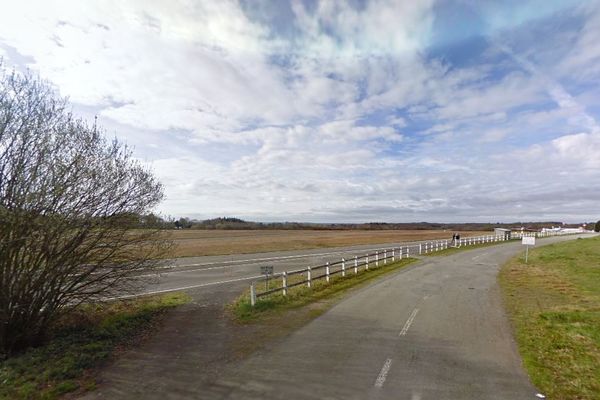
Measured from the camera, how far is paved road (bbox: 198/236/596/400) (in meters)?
5.60

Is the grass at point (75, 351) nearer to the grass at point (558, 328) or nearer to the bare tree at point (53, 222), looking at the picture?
the bare tree at point (53, 222)

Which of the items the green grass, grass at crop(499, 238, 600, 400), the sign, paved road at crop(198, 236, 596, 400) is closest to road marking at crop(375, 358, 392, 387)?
paved road at crop(198, 236, 596, 400)

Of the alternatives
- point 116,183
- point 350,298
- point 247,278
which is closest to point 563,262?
point 350,298

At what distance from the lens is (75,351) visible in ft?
24.3

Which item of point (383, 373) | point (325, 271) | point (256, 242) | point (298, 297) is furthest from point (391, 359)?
point (256, 242)

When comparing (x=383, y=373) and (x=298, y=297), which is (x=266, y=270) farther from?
(x=383, y=373)

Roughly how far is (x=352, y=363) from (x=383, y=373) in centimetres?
65

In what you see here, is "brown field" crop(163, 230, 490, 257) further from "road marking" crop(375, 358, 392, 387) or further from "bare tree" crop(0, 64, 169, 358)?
"road marking" crop(375, 358, 392, 387)

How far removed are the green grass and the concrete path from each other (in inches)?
43.4

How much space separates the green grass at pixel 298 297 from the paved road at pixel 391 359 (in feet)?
5.07

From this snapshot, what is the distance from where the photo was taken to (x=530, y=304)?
12.2 metres

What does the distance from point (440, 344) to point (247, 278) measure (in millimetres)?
11478

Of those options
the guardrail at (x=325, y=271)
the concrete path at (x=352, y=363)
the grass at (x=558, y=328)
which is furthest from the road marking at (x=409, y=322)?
the guardrail at (x=325, y=271)

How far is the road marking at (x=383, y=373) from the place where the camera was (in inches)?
230
